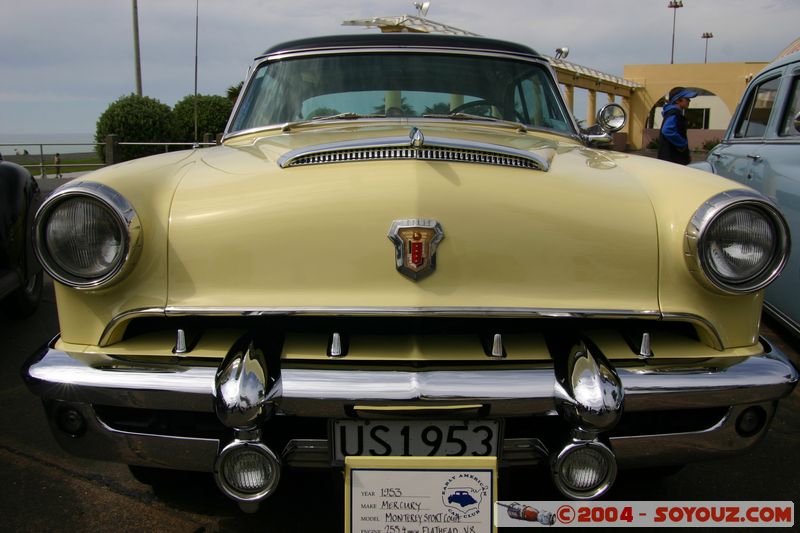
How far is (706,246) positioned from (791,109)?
2923 mm

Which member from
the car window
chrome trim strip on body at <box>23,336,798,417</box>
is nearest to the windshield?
chrome trim strip on body at <box>23,336,798,417</box>

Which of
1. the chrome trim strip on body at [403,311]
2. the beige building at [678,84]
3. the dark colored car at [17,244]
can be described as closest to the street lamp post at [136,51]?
the dark colored car at [17,244]

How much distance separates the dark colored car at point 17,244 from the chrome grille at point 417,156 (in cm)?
247

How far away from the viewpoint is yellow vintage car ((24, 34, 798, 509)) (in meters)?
1.66

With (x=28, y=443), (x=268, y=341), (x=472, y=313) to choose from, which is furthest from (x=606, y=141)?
(x=28, y=443)

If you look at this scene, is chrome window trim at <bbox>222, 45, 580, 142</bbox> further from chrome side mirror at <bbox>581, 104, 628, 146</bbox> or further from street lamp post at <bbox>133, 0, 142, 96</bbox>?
street lamp post at <bbox>133, 0, 142, 96</bbox>

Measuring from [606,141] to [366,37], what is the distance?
3.88 ft

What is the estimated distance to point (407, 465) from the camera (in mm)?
1600

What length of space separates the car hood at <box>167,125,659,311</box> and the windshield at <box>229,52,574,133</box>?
113 cm

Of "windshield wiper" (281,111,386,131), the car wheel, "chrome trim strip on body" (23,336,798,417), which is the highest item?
"windshield wiper" (281,111,386,131)

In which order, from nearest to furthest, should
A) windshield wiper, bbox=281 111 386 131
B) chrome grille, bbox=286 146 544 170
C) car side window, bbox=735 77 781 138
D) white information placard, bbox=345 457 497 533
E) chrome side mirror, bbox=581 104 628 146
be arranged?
white information placard, bbox=345 457 497 533, chrome grille, bbox=286 146 544 170, windshield wiper, bbox=281 111 386 131, chrome side mirror, bbox=581 104 628 146, car side window, bbox=735 77 781 138

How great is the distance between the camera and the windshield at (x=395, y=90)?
293 cm

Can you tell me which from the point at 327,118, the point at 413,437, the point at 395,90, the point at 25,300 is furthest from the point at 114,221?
the point at 25,300

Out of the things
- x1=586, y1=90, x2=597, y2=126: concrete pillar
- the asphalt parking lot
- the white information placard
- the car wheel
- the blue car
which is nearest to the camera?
the white information placard
